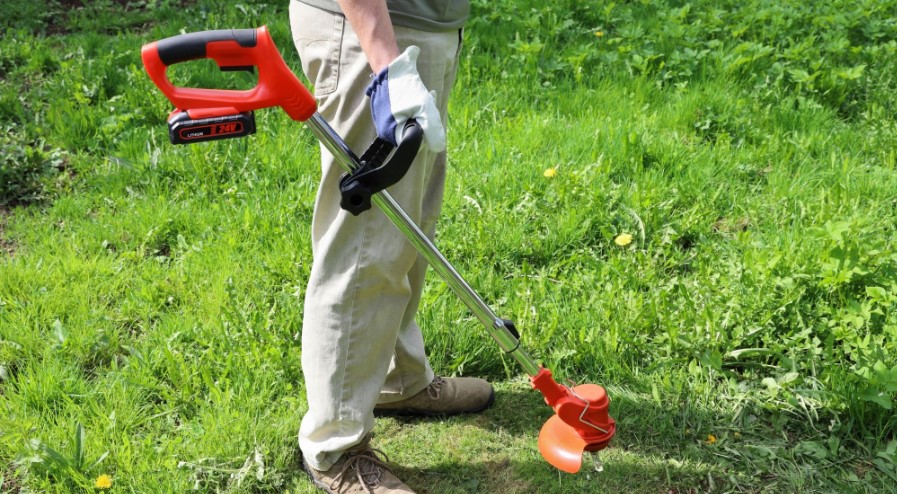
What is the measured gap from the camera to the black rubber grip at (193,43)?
1.78 m

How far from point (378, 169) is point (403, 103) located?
0.15 meters

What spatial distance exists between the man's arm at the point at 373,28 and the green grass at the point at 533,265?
1.32m

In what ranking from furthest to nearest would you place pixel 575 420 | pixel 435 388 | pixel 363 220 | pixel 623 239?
1. pixel 623 239
2. pixel 435 388
3. pixel 575 420
4. pixel 363 220

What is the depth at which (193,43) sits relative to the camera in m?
1.80

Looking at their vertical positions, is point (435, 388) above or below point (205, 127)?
below

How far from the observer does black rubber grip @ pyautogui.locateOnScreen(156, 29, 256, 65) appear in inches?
70.1

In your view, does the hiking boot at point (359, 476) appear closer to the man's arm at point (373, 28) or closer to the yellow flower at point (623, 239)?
the man's arm at point (373, 28)

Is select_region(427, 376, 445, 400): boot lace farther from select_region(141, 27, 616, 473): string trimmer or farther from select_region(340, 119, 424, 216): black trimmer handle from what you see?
select_region(340, 119, 424, 216): black trimmer handle

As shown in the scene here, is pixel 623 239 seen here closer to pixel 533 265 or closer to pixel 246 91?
pixel 533 265

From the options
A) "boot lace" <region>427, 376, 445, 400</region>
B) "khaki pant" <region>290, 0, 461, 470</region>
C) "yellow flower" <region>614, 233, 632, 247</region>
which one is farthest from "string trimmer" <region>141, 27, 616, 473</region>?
"yellow flower" <region>614, 233, 632, 247</region>

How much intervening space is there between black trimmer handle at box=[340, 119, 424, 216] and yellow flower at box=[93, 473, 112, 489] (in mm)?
1215

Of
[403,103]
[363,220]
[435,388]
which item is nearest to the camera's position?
[403,103]

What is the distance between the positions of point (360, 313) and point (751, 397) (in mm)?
1377

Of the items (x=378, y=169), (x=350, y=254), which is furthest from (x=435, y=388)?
(x=378, y=169)
